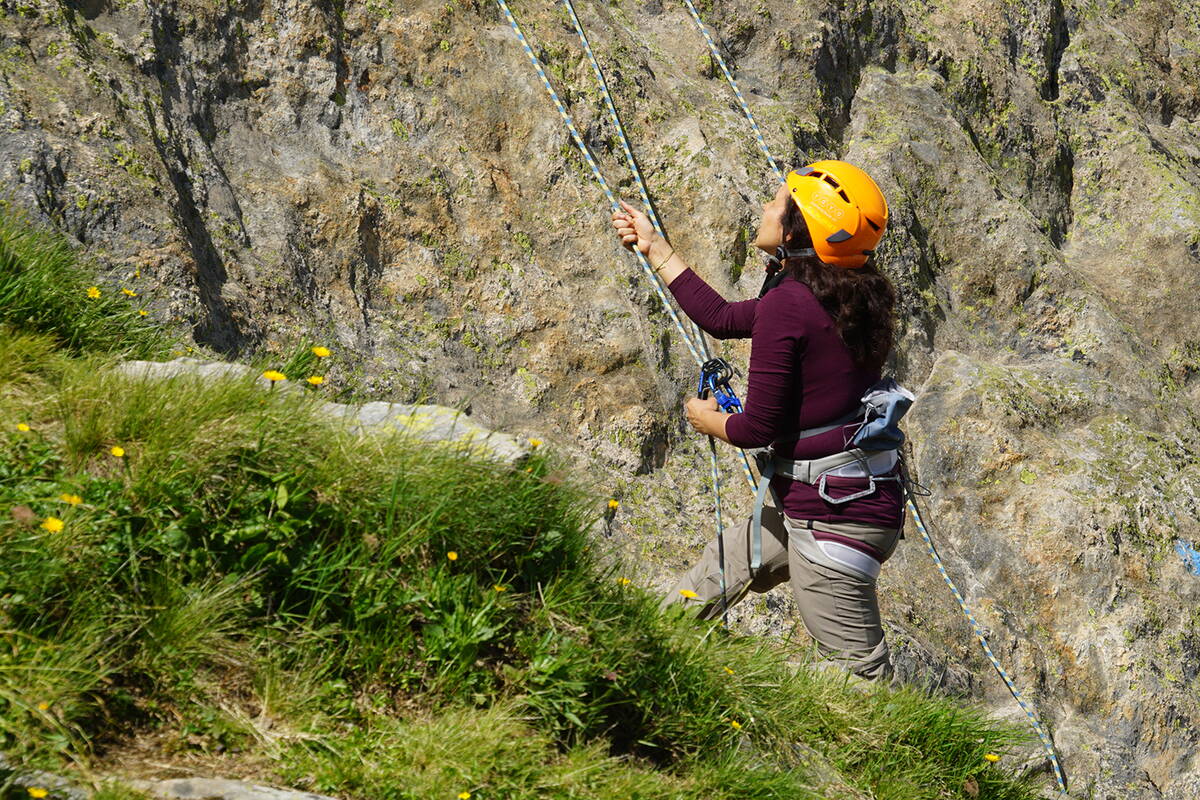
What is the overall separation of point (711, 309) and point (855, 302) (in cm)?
84

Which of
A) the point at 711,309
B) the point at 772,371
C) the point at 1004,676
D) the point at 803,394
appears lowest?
the point at 1004,676

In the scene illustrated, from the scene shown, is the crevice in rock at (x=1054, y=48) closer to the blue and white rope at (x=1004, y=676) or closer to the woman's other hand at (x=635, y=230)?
the blue and white rope at (x=1004, y=676)

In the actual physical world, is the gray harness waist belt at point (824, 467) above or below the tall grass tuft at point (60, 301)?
below

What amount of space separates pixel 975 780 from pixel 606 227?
471 centimetres

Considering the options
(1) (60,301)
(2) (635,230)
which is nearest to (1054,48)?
(2) (635,230)

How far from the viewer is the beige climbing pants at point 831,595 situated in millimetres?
4926

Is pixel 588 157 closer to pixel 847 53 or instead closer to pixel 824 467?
pixel 824 467

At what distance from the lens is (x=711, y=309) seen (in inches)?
211

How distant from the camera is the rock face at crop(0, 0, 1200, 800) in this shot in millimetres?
Result: 6266

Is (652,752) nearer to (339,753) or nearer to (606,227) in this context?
(339,753)

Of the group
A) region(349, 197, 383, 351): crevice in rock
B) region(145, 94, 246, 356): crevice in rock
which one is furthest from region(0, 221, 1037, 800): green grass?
region(349, 197, 383, 351): crevice in rock

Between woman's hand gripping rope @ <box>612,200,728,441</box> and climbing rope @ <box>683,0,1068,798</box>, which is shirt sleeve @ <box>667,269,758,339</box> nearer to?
woman's hand gripping rope @ <box>612,200,728,441</box>

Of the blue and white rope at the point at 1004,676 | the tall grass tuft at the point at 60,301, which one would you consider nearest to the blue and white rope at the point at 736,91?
the blue and white rope at the point at 1004,676

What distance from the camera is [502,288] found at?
7.42 meters
